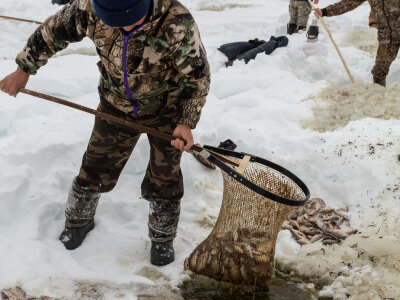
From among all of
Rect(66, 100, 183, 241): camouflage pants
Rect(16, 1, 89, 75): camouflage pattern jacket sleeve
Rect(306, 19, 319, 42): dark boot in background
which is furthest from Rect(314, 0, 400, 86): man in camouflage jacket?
Rect(16, 1, 89, 75): camouflage pattern jacket sleeve

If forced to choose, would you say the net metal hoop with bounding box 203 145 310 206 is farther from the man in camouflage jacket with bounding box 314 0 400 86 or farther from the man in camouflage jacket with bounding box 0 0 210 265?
the man in camouflage jacket with bounding box 314 0 400 86

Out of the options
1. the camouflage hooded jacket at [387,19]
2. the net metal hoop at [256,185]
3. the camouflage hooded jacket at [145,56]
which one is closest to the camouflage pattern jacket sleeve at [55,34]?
the camouflage hooded jacket at [145,56]

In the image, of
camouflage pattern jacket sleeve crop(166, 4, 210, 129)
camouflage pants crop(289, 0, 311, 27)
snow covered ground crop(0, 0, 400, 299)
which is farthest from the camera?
camouflage pants crop(289, 0, 311, 27)

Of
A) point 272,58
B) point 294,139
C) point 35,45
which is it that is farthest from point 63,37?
point 272,58

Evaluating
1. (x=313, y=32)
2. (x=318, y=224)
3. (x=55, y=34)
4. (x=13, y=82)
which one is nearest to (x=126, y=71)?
(x=55, y=34)

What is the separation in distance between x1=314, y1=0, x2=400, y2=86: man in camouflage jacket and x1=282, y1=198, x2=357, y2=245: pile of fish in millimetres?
3074

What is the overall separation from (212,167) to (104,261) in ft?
5.00

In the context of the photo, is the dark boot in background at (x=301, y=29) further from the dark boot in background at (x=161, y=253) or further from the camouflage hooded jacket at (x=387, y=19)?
the dark boot in background at (x=161, y=253)

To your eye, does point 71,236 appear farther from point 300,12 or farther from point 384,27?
point 300,12

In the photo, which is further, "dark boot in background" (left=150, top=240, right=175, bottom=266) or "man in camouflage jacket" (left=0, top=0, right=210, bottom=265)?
"dark boot in background" (left=150, top=240, right=175, bottom=266)

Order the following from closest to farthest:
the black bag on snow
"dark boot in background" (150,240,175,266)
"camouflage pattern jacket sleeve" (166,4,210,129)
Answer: "camouflage pattern jacket sleeve" (166,4,210,129) < "dark boot in background" (150,240,175,266) < the black bag on snow

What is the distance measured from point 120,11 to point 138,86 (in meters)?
0.52

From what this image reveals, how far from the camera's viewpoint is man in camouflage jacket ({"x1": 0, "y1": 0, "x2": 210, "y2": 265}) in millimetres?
2490

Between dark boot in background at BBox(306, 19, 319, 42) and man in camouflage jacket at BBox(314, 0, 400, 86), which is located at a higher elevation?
man in camouflage jacket at BBox(314, 0, 400, 86)
